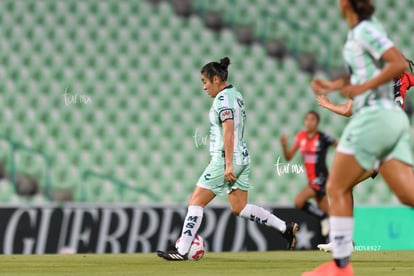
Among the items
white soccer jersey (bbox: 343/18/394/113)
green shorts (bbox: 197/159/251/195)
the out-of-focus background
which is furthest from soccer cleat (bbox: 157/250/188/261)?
the out-of-focus background

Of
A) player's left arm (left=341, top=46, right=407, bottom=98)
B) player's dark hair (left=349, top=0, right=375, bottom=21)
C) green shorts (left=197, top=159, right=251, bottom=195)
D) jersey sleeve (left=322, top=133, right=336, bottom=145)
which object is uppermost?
player's dark hair (left=349, top=0, right=375, bottom=21)

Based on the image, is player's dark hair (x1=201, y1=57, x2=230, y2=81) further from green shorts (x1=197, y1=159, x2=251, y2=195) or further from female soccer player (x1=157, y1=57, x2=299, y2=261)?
green shorts (x1=197, y1=159, x2=251, y2=195)

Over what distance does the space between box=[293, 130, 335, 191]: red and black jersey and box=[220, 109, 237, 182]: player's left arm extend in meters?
4.69

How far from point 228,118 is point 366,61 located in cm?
242

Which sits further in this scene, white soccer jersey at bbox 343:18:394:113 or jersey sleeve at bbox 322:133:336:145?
jersey sleeve at bbox 322:133:336:145

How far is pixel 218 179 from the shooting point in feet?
25.7

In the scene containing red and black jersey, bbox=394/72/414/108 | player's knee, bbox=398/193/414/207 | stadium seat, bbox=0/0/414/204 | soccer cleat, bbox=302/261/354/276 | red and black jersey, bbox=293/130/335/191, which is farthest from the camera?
stadium seat, bbox=0/0/414/204

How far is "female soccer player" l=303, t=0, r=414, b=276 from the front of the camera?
5.27 m

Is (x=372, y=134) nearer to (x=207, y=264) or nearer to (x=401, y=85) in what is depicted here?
(x=207, y=264)

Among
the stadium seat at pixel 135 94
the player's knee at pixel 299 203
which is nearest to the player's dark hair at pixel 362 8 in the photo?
the player's knee at pixel 299 203

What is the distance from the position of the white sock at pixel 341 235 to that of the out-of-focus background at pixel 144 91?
275 inches

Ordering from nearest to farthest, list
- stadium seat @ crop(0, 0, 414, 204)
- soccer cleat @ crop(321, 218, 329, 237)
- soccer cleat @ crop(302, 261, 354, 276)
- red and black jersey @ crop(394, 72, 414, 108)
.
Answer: soccer cleat @ crop(302, 261, 354, 276), red and black jersey @ crop(394, 72, 414, 108), soccer cleat @ crop(321, 218, 329, 237), stadium seat @ crop(0, 0, 414, 204)

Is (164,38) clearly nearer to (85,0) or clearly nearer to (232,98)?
(85,0)

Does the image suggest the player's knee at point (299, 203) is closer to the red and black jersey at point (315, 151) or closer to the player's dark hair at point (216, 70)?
the red and black jersey at point (315, 151)
